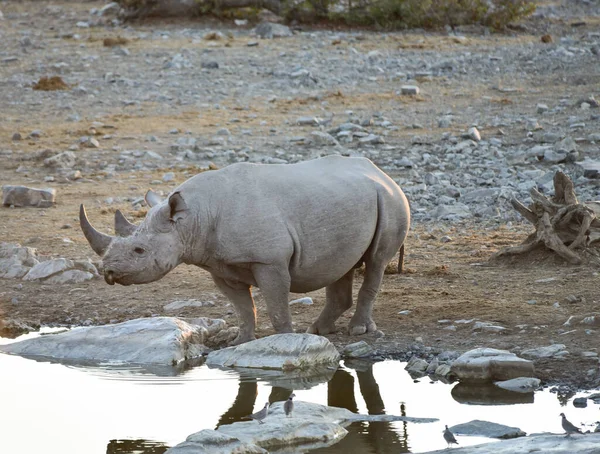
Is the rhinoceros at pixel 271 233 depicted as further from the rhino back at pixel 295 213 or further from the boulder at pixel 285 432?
the boulder at pixel 285 432

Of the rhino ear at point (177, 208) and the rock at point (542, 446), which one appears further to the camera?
the rhino ear at point (177, 208)

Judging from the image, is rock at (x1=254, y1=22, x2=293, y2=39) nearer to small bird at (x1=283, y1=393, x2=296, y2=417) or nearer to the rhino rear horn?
the rhino rear horn

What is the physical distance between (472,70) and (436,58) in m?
1.20

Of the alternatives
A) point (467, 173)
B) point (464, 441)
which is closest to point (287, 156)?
point (467, 173)

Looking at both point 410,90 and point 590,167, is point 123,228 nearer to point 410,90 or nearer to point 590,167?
point 590,167

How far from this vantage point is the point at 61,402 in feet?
→ 24.4

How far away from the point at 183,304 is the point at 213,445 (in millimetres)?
3880

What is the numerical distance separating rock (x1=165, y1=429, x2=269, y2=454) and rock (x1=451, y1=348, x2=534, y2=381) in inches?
76.1

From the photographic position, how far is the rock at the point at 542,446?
5.62 m

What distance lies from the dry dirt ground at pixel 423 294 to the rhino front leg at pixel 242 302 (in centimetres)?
33

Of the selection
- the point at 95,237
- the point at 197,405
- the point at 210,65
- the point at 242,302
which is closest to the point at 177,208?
the point at 95,237

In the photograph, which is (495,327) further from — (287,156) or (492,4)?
(492,4)

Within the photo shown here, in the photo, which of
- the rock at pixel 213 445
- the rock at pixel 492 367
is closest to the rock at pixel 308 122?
the rock at pixel 492 367

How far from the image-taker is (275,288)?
26.3 ft
